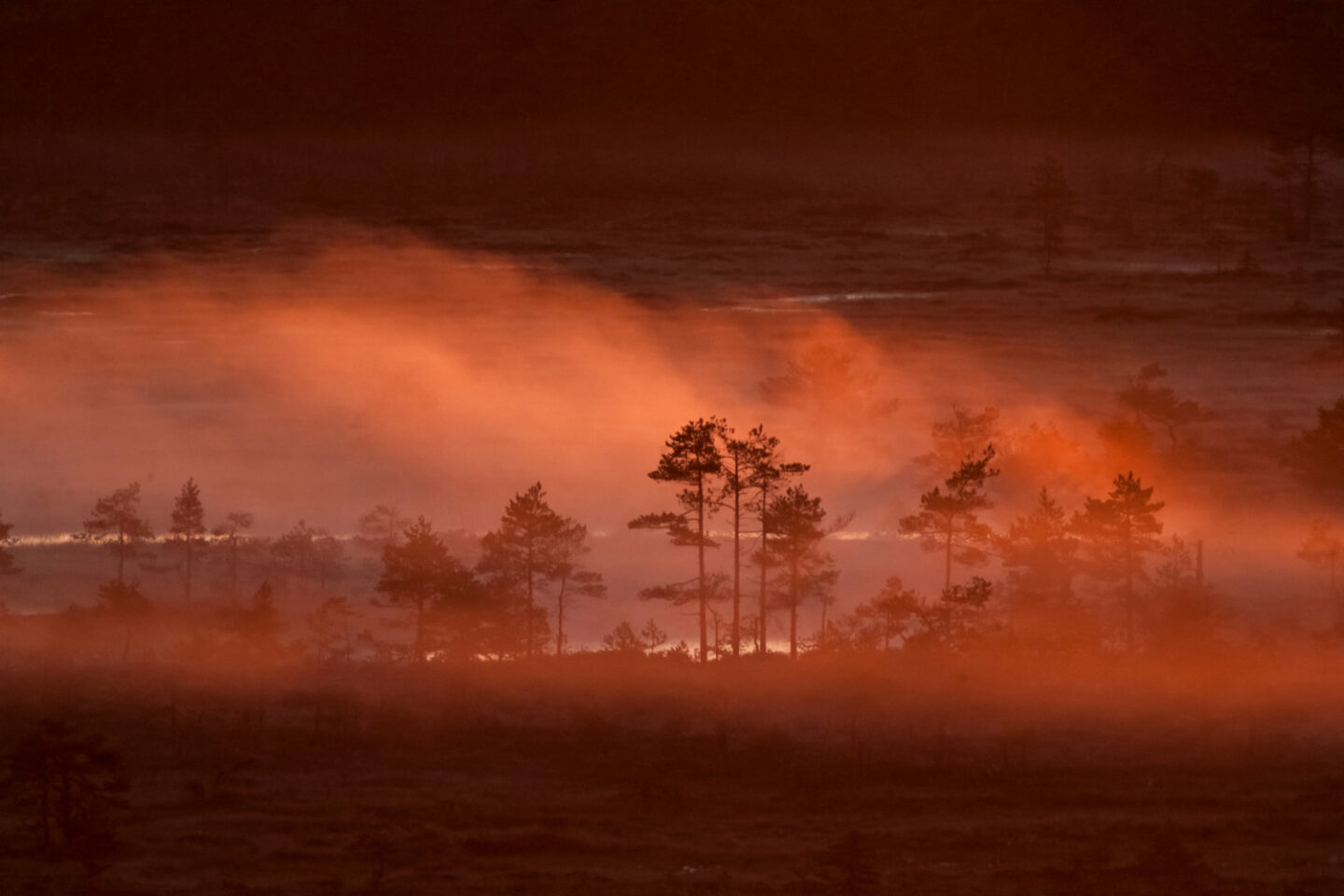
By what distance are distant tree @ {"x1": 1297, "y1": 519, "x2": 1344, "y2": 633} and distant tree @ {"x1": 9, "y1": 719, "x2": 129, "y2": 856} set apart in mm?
29896

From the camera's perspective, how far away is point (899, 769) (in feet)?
131

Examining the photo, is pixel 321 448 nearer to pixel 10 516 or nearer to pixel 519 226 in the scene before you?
pixel 10 516

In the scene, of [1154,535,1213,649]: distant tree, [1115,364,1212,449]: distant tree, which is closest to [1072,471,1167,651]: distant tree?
[1154,535,1213,649]: distant tree

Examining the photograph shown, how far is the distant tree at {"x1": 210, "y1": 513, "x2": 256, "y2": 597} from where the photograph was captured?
56.1 meters

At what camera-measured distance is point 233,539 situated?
186 feet

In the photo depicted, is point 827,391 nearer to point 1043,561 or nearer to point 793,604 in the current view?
point 1043,561

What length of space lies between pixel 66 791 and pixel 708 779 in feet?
41.4

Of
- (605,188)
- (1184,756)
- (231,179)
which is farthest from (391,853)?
(231,179)

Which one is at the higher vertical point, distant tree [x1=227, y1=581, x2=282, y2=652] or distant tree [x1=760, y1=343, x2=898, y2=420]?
distant tree [x1=760, y1=343, x2=898, y2=420]

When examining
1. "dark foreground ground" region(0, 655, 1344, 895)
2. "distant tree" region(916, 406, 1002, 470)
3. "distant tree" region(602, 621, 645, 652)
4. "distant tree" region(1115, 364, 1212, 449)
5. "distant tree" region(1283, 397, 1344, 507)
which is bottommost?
"dark foreground ground" region(0, 655, 1344, 895)

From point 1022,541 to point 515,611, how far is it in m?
13.1

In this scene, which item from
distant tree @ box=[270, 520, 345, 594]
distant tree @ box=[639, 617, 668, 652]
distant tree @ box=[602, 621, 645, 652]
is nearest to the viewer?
distant tree @ box=[602, 621, 645, 652]

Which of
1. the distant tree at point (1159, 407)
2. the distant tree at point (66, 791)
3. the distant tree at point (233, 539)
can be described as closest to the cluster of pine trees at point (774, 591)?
the distant tree at point (233, 539)

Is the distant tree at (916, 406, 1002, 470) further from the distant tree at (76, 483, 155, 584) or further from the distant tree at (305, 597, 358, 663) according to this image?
the distant tree at (76, 483, 155, 584)
